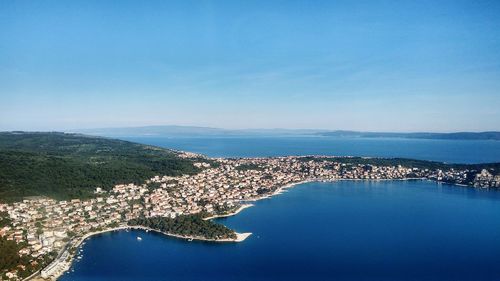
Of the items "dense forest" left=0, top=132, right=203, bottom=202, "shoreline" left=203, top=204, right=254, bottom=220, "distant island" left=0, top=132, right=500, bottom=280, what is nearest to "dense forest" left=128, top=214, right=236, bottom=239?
"distant island" left=0, top=132, right=500, bottom=280

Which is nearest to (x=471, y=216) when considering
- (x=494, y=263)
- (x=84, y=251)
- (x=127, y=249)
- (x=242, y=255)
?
(x=494, y=263)

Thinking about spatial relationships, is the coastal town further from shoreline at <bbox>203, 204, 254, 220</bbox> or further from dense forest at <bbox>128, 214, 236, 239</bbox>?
dense forest at <bbox>128, 214, 236, 239</bbox>

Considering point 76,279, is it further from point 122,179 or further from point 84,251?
point 122,179

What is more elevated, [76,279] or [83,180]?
[83,180]

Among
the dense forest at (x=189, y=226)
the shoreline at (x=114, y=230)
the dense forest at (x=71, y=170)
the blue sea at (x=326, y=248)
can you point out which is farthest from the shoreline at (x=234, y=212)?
the dense forest at (x=71, y=170)

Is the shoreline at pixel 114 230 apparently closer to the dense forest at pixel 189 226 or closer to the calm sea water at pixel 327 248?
the dense forest at pixel 189 226
